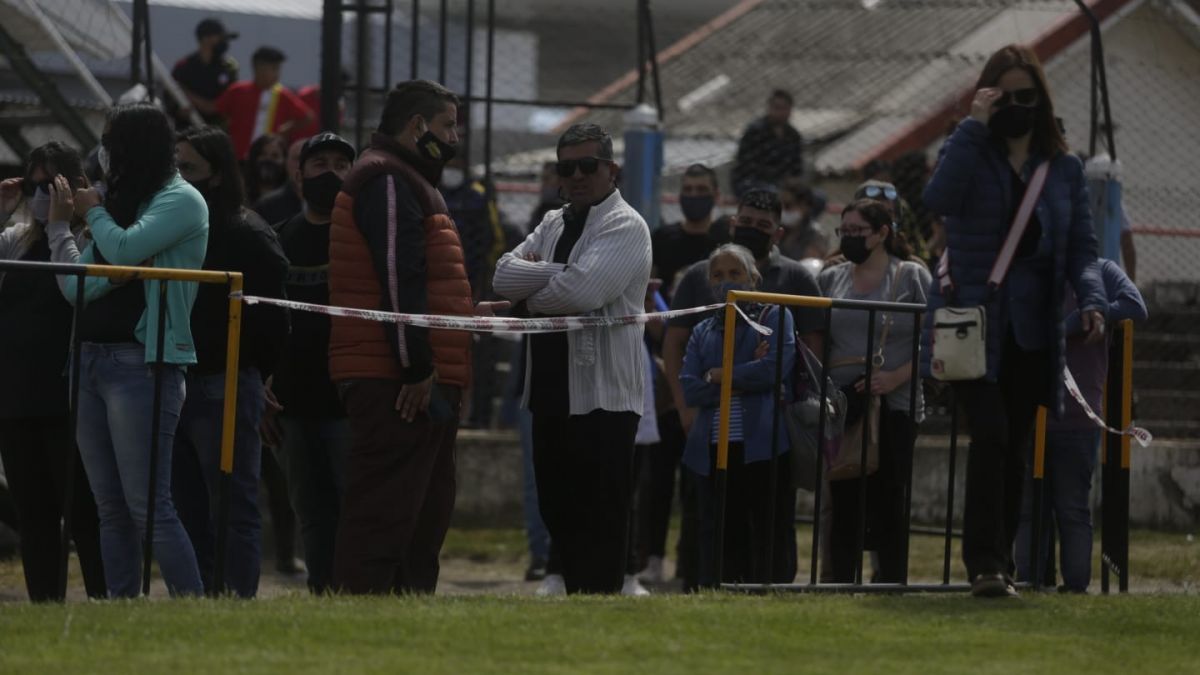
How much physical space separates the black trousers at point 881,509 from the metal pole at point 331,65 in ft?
13.3

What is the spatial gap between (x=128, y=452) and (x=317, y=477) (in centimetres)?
156

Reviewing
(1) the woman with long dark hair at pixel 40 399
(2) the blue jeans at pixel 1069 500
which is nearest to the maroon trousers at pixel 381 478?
(1) the woman with long dark hair at pixel 40 399

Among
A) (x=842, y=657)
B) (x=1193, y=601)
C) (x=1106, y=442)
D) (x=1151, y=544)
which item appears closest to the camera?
(x=842, y=657)

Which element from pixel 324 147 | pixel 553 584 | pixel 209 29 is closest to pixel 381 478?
pixel 324 147

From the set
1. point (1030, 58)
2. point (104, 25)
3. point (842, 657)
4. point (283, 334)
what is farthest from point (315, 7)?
point (842, 657)

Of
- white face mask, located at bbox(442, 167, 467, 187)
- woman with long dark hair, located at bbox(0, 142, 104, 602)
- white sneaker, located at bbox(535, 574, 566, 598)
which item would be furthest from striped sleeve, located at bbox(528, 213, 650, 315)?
white face mask, located at bbox(442, 167, 467, 187)

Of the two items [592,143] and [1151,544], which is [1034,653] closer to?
[592,143]

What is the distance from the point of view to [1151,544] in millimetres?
12672

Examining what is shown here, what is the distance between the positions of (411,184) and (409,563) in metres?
Answer: 1.47

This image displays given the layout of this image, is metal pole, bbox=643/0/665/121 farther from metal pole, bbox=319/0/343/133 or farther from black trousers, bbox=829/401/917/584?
black trousers, bbox=829/401/917/584

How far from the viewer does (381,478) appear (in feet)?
25.4

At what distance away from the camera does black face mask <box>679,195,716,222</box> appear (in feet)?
39.1

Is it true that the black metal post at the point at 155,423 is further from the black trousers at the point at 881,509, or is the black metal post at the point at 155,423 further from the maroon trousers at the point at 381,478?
the black trousers at the point at 881,509

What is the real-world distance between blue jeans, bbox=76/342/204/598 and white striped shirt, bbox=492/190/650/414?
1.37 meters
